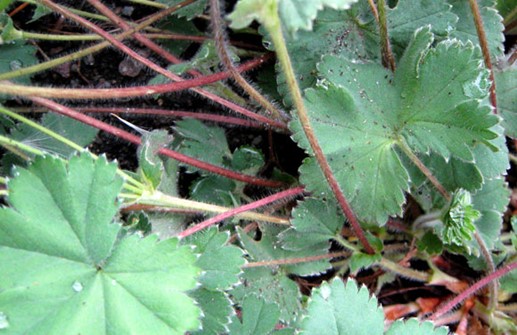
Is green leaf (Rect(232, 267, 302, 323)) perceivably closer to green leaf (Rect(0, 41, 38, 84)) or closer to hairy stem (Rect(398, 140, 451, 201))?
hairy stem (Rect(398, 140, 451, 201))

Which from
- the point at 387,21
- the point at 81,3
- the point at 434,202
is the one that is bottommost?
the point at 434,202

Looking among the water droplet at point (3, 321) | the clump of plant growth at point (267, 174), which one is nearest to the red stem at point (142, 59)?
the clump of plant growth at point (267, 174)

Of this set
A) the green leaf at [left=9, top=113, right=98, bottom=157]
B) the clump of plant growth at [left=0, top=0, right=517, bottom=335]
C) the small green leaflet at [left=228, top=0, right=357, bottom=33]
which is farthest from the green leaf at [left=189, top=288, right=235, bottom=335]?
the small green leaflet at [left=228, top=0, right=357, bottom=33]

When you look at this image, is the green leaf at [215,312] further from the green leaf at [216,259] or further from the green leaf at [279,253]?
the green leaf at [279,253]

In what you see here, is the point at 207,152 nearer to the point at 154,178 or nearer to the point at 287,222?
the point at 287,222

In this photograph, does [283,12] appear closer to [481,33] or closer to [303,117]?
[303,117]

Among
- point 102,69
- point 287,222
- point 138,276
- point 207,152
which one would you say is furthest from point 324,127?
point 102,69
